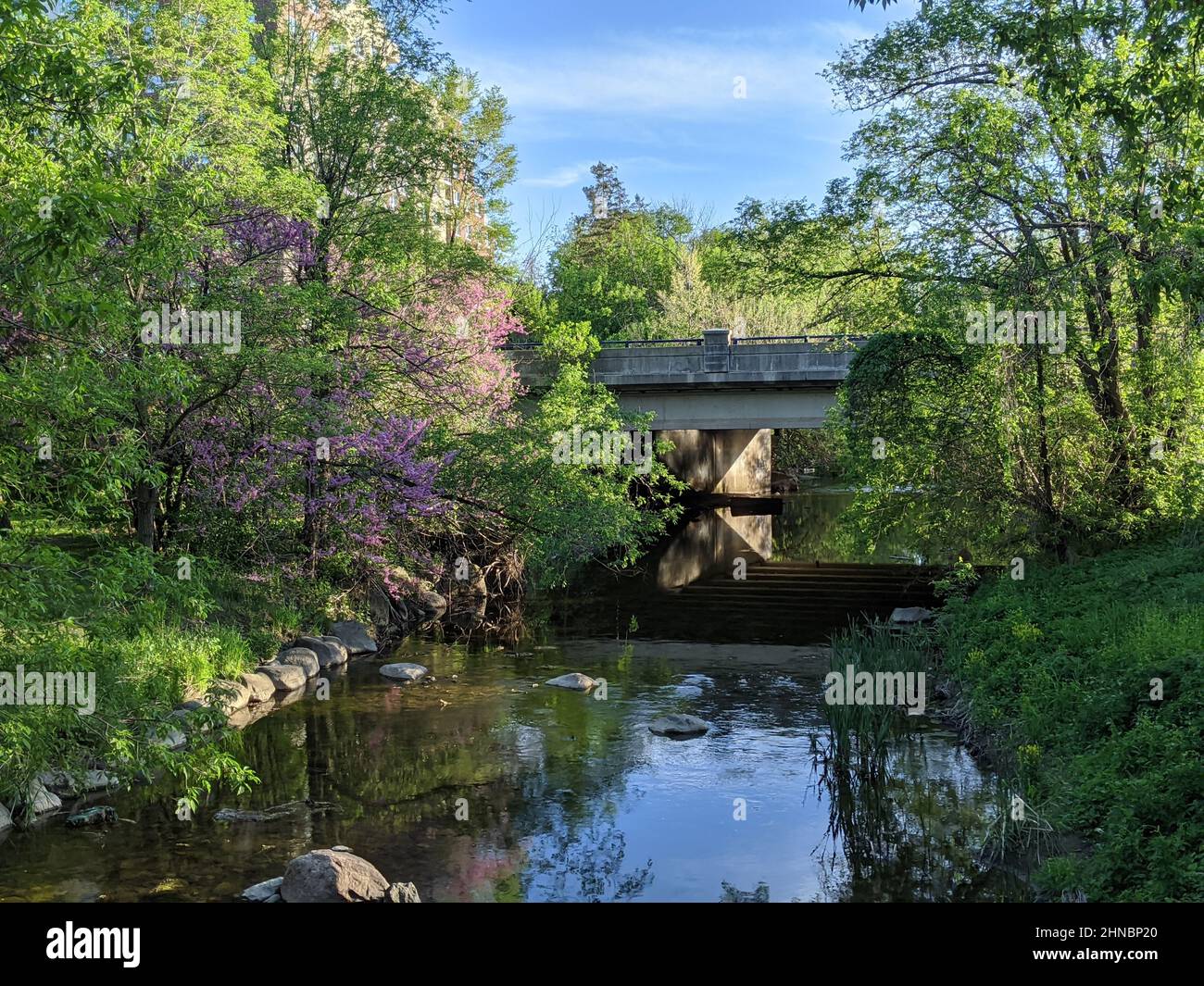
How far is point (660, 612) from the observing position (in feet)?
74.9

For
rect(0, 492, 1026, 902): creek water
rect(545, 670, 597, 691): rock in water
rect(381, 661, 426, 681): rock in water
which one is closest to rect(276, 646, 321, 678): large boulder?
rect(0, 492, 1026, 902): creek water

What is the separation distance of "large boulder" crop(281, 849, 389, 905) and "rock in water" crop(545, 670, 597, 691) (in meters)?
7.03

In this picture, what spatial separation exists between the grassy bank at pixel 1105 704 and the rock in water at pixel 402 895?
4784mm

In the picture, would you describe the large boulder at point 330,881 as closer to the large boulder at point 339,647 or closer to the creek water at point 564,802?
the creek water at point 564,802

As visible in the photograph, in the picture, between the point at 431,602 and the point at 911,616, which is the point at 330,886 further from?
the point at 911,616

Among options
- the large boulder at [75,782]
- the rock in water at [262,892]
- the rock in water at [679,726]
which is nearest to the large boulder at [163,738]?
the large boulder at [75,782]

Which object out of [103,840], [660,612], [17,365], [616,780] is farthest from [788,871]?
[660,612]

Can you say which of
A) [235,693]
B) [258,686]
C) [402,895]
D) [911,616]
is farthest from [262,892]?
[911,616]

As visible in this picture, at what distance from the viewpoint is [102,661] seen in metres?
9.91

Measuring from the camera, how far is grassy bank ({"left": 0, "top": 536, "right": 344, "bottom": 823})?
26.1 feet

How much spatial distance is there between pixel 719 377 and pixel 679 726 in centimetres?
1742

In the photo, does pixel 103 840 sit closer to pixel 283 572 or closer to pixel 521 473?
pixel 283 572

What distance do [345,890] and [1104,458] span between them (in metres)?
14.1

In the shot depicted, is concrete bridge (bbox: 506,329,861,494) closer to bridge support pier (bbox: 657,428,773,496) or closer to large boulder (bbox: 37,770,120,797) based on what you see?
bridge support pier (bbox: 657,428,773,496)
